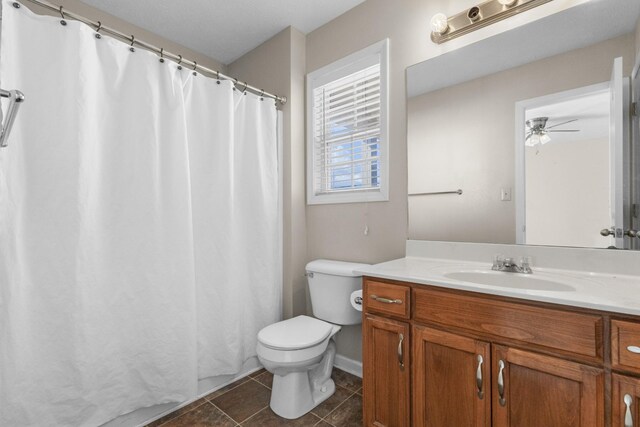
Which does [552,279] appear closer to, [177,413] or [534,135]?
[534,135]

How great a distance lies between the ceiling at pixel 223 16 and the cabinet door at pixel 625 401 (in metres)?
2.29

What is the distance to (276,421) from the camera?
1647 millimetres

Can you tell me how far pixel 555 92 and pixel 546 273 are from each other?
818 mm

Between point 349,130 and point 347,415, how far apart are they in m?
1.76

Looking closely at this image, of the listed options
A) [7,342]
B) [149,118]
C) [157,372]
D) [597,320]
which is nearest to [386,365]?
[597,320]

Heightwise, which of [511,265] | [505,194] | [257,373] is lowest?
[257,373]

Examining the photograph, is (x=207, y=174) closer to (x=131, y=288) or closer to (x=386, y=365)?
(x=131, y=288)

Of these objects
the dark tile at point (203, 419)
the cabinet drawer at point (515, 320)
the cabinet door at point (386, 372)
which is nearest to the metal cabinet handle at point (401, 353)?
the cabinet door at point (386, 372)

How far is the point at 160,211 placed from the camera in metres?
1.67

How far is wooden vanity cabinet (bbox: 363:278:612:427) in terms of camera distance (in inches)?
36.9

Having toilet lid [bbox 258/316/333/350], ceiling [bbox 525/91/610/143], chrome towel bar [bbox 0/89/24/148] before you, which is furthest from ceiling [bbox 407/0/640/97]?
chrome towel bar [bbox 0/89/24/148]

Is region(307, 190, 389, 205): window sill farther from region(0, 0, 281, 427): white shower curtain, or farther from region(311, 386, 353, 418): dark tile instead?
region(311, 386, 353, 418): dark tile

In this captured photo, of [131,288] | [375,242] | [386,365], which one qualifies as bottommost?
[386,365]

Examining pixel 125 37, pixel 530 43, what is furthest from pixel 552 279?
pixel 125 37
